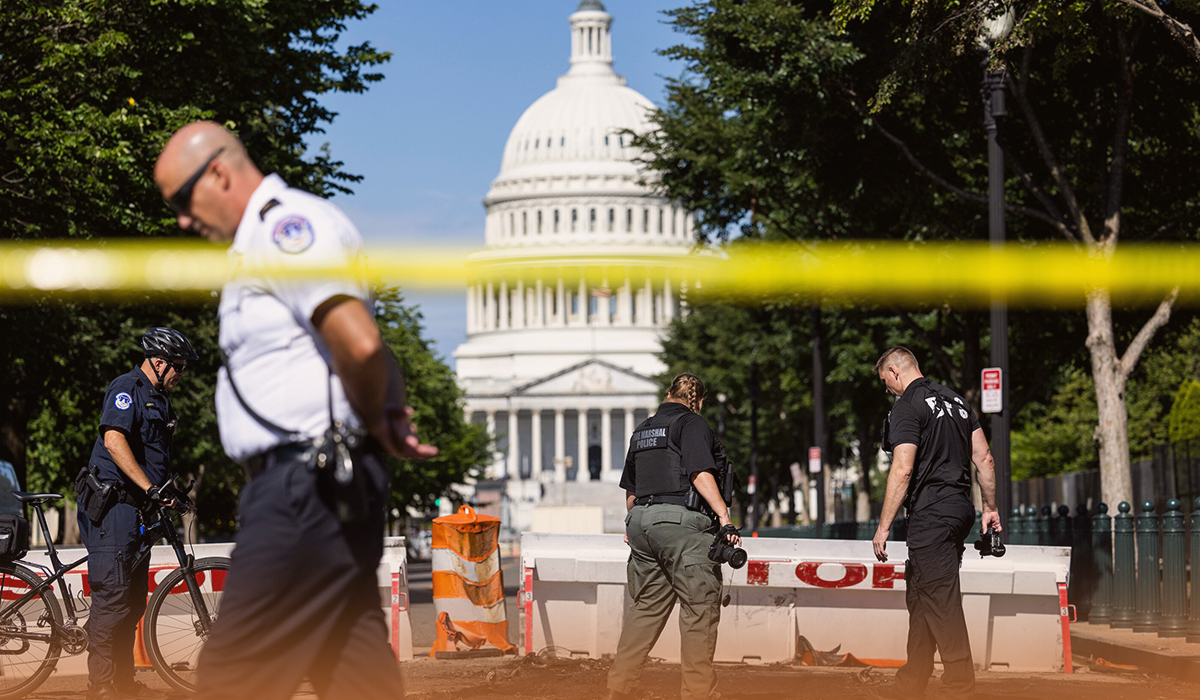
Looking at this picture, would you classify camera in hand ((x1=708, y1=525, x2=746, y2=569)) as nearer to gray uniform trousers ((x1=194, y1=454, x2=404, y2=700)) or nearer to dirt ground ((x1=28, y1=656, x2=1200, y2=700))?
dirt ground ((x1=28, y1=656, x2=1200, y2=700))

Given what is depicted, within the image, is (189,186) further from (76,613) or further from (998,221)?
(998,221)

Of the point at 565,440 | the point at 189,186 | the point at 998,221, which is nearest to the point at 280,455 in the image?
the point at 189,186

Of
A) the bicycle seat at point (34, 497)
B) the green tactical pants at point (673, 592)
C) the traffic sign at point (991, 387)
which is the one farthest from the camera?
the traffic sign at point (991, 387)

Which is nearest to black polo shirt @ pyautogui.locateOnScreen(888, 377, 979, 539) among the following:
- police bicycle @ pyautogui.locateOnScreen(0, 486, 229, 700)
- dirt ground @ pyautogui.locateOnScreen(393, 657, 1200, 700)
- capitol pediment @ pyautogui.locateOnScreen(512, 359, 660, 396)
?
dirt ground @ pyautogui.locateOnScreen(393, 657, 1200, 700)

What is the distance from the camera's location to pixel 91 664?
28.4 ft

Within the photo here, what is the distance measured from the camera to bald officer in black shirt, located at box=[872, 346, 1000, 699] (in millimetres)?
8367

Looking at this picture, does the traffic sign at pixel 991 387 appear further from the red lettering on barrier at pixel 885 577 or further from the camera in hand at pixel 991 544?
the camera in hand at pixel 991 544

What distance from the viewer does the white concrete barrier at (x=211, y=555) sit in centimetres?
1030

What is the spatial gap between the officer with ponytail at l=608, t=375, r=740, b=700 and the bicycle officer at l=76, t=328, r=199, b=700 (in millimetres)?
2448

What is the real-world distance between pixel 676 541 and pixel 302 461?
16.1ft

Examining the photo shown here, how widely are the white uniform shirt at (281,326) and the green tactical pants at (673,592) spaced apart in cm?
476

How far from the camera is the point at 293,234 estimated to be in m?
3.94

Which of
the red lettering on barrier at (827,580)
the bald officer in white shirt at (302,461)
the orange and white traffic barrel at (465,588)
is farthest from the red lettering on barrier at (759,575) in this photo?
the bald officer in white shirt at (302,461)

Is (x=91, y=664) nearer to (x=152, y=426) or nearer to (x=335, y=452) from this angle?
(x=152, y=426)
